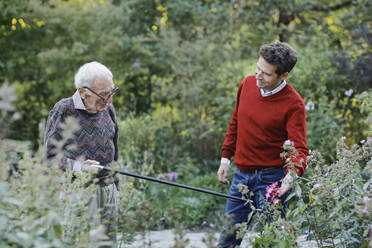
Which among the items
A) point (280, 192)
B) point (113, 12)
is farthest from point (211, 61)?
point (280, 192)

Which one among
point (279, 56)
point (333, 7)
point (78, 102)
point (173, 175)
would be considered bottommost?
point (173, 175)

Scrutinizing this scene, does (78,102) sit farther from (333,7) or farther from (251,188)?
(333,7)

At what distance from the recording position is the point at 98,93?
2.69m

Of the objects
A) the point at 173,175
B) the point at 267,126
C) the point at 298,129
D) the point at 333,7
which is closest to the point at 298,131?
the point at 298,129

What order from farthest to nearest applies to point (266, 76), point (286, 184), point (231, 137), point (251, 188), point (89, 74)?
point (231, 137) → point (251, 188) → point (266, 76) → point (89, 74) → point (286, 184)

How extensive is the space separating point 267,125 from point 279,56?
445 millimetres

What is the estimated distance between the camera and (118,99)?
24.8 feet

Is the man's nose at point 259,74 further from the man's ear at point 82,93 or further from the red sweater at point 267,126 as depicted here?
the man's ear at point 82,93

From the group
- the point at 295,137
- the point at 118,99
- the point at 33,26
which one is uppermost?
the point at 33,26

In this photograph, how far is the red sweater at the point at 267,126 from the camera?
2725 mm

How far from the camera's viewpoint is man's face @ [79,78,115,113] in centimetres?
267

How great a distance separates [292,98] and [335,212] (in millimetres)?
873

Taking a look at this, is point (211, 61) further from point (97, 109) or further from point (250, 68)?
point (97, 109)

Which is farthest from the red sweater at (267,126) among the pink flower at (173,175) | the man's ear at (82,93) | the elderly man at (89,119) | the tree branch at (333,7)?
the tree branch at (333,7)
